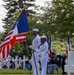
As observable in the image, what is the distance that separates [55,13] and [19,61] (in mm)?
5612

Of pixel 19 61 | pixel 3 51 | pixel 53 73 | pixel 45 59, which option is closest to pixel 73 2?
pixel 19 61

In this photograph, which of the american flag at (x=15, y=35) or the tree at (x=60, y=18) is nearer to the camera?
the american flag at (x=15, y=35)

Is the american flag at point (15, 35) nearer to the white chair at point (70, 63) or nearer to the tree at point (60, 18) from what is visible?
the white chair at point (70, 63)

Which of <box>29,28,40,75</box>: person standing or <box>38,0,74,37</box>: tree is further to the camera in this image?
<box>38,0,74,37</box>: tree

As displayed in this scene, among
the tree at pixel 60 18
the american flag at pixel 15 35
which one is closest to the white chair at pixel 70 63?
the american flag at pixel 15 35

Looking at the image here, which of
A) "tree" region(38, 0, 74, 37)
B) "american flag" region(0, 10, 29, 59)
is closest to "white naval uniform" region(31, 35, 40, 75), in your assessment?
"american flag" region(0, 10, 29, 59)

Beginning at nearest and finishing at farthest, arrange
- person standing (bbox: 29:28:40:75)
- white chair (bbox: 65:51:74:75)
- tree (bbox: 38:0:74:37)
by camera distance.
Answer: white chair (bbox: 65:51:74:75)
person standing (bbox: 29:28:40:75)
tree (bbox: 38:0:74:37)

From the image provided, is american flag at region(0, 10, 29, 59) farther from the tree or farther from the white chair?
the tree

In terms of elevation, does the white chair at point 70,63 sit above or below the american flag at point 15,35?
below

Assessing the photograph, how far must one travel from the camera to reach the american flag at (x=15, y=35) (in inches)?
432

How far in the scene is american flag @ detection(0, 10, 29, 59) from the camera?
36.0ft

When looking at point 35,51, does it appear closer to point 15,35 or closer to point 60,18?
point 15,35

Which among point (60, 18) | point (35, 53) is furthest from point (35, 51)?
point (60, 18)

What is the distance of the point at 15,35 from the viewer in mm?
11406
